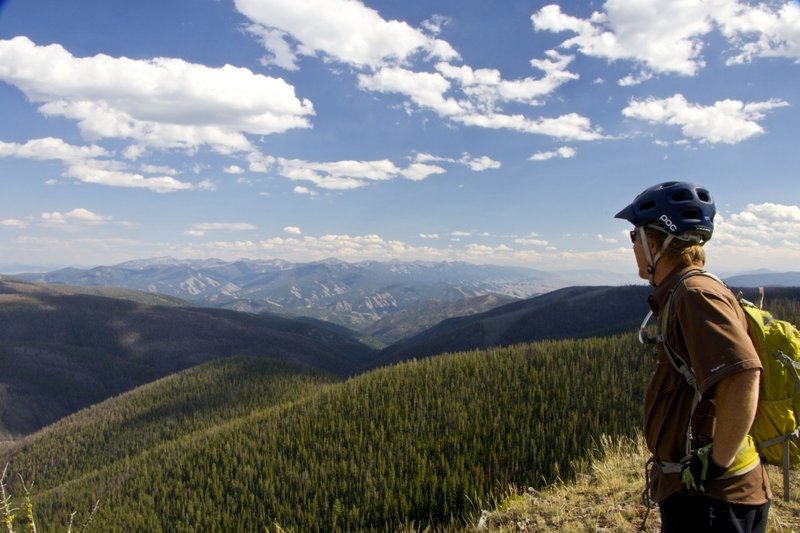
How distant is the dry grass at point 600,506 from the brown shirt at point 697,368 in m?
3.69

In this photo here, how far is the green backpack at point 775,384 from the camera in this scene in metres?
3.62

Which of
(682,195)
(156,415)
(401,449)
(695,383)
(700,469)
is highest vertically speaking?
(682,195)

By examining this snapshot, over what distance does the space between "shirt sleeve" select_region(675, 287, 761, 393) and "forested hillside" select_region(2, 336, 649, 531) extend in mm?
7812

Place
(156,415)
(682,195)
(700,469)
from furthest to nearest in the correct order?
(156,415) → (682,195) → (700,469)

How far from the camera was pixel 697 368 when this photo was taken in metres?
3.42

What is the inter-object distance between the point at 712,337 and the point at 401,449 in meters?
17.8

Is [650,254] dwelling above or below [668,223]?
below

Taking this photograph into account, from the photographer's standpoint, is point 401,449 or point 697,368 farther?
point 401,449

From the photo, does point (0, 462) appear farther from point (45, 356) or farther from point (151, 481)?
point (45, 356)

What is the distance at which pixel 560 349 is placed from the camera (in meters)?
28.3

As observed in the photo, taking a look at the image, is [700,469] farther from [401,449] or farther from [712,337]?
[401,449]

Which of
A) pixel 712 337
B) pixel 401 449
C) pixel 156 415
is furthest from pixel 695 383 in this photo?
pixel 156 415

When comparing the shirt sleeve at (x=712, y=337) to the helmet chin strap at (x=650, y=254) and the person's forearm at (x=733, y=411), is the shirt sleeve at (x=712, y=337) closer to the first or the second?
the person's forearm at (x=733, y=411)

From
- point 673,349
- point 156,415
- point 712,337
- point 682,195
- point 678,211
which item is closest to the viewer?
point 712,337
